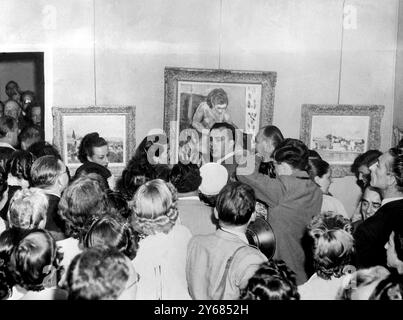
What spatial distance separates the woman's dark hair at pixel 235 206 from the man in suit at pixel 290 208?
623 mm

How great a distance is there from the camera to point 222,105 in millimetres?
6363

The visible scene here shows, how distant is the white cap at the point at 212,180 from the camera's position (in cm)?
399

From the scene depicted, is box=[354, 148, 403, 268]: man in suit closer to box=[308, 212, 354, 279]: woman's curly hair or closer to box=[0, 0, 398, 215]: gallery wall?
box=[308, 212, 354, 279]: woman's curly hair

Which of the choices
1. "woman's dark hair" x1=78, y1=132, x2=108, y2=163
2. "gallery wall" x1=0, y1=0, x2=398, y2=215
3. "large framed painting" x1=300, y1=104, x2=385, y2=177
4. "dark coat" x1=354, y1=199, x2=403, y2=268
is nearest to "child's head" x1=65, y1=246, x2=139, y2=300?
"dark coat" x1=354, y1=199, x2=403, y2=268

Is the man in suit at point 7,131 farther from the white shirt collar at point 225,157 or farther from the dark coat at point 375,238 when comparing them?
the dark coat at point 375,238

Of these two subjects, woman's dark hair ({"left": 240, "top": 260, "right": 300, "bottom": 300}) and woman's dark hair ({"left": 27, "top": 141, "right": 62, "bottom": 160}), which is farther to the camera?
woman's dark hair ({"left": 27, "top": 141, "right": 62, "bottom": 160})

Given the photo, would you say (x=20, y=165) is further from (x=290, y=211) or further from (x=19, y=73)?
(x=19, y=73)

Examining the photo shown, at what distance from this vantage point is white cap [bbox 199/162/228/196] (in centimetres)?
399

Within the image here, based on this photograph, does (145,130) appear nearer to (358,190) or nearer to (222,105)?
(222,105)

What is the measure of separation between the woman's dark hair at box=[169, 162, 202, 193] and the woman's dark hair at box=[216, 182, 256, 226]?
0.62 meters

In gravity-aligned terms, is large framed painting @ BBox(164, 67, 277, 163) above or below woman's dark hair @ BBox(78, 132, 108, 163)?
above

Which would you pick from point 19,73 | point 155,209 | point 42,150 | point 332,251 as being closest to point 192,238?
point 155,209
